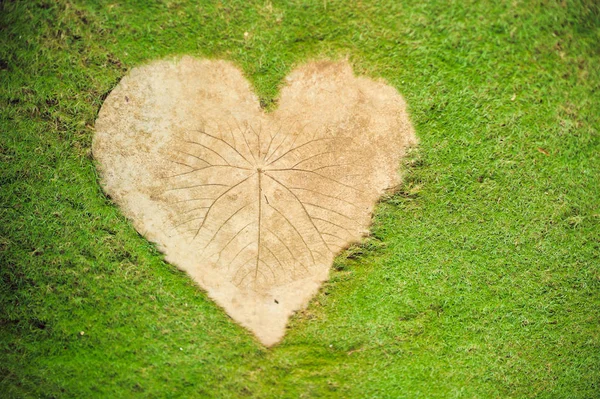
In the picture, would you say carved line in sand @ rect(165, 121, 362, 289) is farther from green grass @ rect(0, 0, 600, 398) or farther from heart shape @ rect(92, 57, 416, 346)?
green grass @ rect(0, 0, 600, 398)

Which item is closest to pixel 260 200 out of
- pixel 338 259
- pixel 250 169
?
pixel 250 169

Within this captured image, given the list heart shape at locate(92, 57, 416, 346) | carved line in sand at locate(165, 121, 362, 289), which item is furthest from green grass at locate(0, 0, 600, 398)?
carved line in sand at locate(165, 121, 362, 289)

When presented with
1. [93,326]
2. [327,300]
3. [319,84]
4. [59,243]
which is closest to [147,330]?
[93,326]

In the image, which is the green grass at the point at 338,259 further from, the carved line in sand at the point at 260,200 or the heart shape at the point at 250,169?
the carved line in sand at the point at 260,200

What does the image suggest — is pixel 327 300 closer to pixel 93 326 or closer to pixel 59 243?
pixel 93 326

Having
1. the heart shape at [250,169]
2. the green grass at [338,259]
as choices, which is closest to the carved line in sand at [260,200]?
the heart shape at [250,169]

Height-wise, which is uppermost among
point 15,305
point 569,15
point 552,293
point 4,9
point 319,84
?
point 4,9
